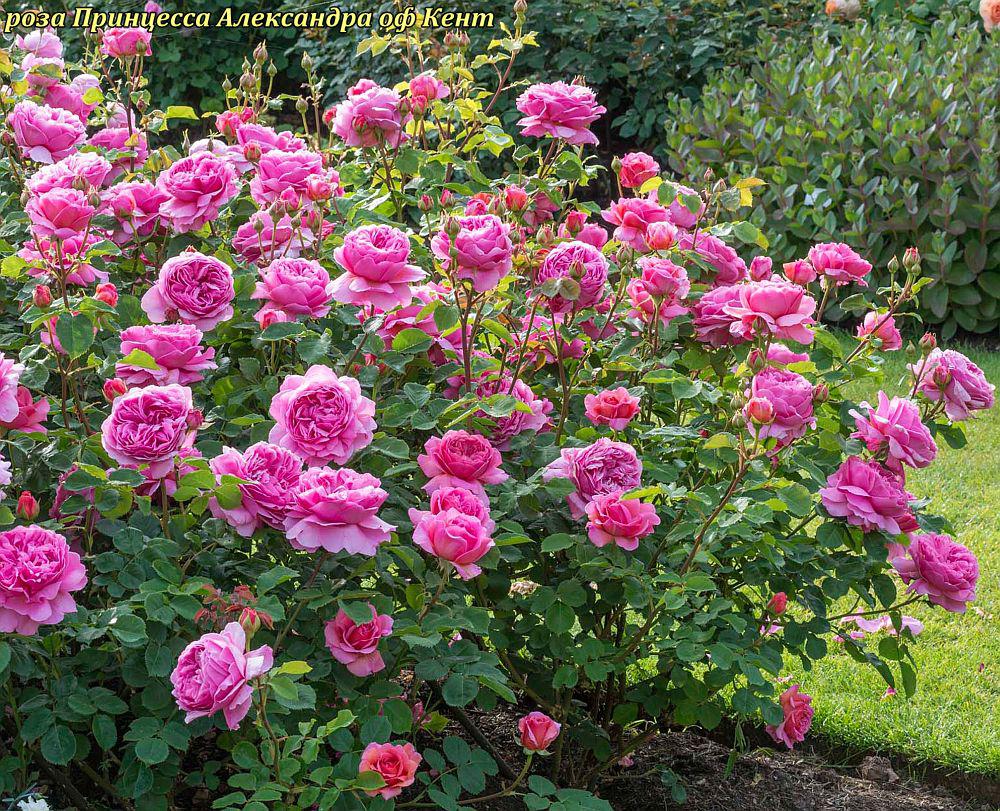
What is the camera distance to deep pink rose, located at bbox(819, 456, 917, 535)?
6.25ft

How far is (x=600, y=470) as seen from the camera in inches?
70.9

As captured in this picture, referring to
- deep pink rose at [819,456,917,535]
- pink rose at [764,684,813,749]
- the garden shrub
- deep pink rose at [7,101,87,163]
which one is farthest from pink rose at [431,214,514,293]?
the garden shrub

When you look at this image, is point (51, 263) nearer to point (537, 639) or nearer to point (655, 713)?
point (537, 639)

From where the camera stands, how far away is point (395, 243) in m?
1.76

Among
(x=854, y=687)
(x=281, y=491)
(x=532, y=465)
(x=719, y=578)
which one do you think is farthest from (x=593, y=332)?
(x=854, y=687)

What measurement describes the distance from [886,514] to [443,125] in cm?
131

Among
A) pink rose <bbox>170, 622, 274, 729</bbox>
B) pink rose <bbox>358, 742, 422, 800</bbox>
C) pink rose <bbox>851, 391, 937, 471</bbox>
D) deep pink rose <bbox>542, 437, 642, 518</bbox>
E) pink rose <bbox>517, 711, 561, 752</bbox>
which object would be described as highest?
pink rose <bbox>851, 391, 937, 471</bbox>

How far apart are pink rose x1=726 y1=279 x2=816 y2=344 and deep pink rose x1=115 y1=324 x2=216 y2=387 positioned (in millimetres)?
843

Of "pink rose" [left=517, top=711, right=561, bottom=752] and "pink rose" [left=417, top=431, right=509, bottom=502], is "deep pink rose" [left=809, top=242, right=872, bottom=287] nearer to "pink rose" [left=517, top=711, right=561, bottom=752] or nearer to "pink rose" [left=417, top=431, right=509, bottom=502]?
"pink rose" [left=417, top=431, right=509, bottom=502]

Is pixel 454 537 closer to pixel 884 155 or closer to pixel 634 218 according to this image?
pixel 634 218

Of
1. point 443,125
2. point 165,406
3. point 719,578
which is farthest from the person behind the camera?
point 443,125

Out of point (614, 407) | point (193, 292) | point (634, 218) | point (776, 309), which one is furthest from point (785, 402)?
point (193, 292)

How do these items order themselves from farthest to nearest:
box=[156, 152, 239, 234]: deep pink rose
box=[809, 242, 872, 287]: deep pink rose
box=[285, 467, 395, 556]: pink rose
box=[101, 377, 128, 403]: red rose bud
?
1. box=[809, 242, 872, 287]: deep pink rose
2. box=[156, 152, 239, 234]: deep pink rose
3. box=[101, 377, 128, 403]: red rose bud
4. box=[285, 467, 395, 556]: pink rose

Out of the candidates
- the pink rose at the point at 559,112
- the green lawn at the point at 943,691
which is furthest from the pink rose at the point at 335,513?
the green lawn at the point at 943,691
